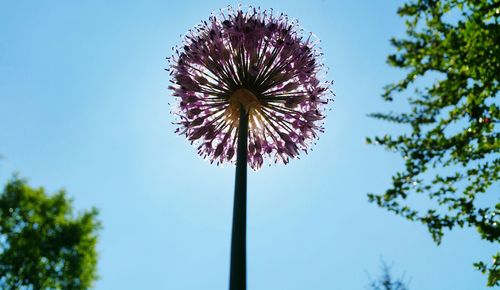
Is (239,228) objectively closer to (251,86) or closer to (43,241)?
(251,86)

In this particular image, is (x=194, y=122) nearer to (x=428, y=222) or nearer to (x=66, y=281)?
(x=428, y=222)

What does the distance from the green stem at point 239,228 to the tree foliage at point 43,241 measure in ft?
52.5

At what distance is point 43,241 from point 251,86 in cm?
1621

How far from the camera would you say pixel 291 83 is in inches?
261

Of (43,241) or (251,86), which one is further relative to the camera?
(43,241)

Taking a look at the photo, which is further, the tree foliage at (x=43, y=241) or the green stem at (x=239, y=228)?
the tree foliage at (x=43, y=241)

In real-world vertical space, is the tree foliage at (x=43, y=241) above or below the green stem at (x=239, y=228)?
above

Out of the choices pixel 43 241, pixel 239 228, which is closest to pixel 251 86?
pixel 239 228

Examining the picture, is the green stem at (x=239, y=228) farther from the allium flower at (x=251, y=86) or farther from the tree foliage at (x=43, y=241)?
the tree foliage at (x=43, y=241)

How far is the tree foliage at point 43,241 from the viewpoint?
16844 mm

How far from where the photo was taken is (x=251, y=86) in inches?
249

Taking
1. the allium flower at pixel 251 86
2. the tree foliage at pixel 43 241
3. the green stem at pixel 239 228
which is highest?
the tree foliage at pixel 43 241

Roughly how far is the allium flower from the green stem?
1.62 meters

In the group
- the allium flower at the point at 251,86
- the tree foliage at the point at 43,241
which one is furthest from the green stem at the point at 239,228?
the tree foliage at the point at 43,241
